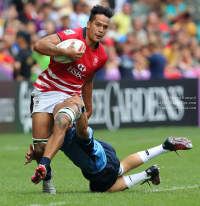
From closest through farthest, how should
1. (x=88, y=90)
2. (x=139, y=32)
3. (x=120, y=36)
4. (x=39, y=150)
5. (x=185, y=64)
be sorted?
(x=39, y=150) → (x=88, y=90) → (x=185, y=64) → (x=120, y=36) → (x=139, y=32)

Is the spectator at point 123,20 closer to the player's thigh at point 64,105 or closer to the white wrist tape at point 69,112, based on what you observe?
the player's thigh at point 64,105

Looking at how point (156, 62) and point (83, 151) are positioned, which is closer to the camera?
point (83, 151)

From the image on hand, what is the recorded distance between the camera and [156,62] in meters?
14.9

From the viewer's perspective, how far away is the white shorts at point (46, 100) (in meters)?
6.45

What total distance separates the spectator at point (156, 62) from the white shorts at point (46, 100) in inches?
339

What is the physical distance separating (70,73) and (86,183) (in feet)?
5.23

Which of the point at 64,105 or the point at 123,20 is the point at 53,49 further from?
the point at 123,20

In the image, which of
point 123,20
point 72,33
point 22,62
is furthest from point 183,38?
point 72,33

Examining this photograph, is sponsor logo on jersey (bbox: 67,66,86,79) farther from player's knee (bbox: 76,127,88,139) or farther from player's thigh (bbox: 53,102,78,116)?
player's knee (bbox: 76,127,88,139)

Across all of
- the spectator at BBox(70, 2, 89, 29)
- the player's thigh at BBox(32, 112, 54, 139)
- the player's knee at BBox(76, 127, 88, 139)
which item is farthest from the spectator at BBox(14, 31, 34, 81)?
the player's knee at BBox(76, 127, 88, 139)

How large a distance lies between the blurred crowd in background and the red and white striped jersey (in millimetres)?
7096

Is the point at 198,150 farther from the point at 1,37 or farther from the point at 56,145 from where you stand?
the point at 1,37

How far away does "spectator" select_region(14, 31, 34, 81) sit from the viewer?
44.7ft

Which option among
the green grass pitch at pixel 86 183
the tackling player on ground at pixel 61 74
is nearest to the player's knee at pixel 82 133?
the tackling player on ground at pixel 61 74
